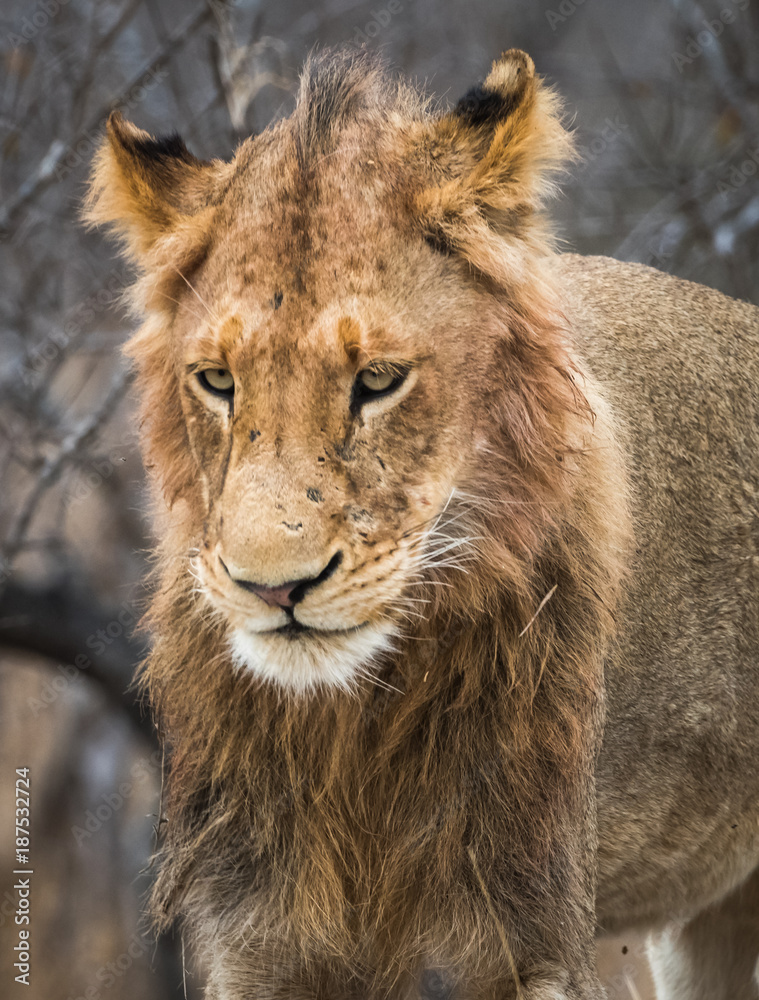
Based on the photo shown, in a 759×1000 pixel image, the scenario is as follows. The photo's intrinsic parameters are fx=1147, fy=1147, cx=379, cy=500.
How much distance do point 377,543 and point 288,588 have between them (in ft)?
0.77

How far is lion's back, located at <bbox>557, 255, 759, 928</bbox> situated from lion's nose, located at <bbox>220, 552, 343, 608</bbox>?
1.44 m

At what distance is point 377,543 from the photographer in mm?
2271

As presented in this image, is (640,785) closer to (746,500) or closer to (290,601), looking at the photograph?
(746,500)

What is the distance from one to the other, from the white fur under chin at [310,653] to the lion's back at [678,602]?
4.13 feet

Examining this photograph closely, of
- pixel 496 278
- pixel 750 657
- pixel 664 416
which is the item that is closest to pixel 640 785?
pixel 750 657

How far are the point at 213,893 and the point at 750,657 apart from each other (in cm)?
194

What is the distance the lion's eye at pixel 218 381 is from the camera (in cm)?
243
